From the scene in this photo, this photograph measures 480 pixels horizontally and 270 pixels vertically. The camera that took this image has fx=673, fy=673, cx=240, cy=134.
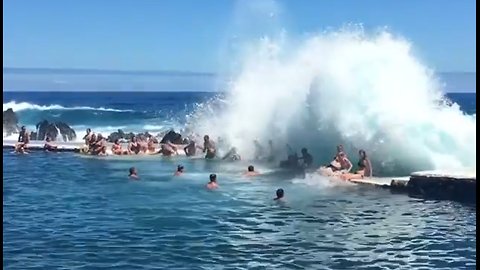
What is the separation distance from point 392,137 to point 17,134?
3164 mm

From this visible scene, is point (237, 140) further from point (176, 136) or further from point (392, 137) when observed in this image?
point (392, 137)

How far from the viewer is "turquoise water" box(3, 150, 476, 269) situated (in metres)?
4.38

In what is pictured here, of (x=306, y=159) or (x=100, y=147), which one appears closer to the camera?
(x=306, y=159)

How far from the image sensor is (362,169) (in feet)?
18.1

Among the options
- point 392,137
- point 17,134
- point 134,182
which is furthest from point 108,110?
point 392,137

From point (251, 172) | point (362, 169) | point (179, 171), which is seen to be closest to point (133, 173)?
point (179, 171)

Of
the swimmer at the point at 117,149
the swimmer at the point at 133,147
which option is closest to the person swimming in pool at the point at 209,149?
the swimmer at the point at 133,147

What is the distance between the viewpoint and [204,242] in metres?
4.56

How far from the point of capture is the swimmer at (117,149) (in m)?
5.91

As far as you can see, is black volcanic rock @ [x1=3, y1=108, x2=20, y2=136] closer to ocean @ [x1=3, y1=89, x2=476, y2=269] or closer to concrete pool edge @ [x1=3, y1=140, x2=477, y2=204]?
ocean @ [x1=3, y1=89, x2=476, y2=269]

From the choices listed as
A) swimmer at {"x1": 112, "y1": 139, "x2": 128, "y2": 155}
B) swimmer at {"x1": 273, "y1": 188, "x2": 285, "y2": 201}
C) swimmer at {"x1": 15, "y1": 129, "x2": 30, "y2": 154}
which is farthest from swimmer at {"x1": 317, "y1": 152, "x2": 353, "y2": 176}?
swimmer at {"x1": 15, "y1": 129, "x2": 30, "y2": 154}

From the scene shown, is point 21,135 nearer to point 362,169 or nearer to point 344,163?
point 344,163

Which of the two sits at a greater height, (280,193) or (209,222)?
(280,193)

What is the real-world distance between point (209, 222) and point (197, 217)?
0.38 feet
